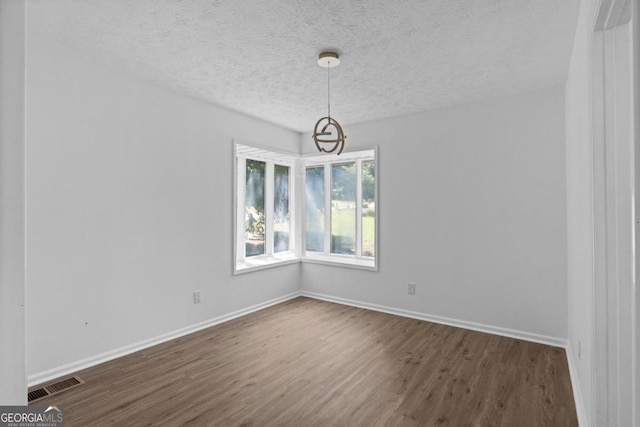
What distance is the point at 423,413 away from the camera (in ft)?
7.29

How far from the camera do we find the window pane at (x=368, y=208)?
194 inches

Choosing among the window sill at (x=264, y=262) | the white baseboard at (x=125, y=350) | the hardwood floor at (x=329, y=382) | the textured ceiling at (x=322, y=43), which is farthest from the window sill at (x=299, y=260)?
the textured ceiling at (x=322, y=43)

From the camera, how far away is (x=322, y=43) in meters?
2.50

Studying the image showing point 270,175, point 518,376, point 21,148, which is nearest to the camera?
point 21,148

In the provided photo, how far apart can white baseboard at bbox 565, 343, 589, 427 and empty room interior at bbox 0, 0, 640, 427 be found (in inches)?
1.2

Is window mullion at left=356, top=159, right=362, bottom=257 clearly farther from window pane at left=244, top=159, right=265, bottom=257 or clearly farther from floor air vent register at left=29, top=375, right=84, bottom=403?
floor air vent register at left=29, top=375, right=84, bottom=403

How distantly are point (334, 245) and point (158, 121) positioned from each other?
121 inches

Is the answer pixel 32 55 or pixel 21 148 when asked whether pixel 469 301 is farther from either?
pixel 32 55

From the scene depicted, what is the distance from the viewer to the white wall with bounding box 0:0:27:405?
99 cm

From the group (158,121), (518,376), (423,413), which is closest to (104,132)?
(158,121)

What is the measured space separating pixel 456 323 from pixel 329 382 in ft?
6.63

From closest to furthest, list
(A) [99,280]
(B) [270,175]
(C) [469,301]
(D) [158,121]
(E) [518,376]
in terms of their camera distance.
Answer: (E) [518,376] → (A) [99,280] → (D) [158,121] → (C) [469,301] → (B) [270,175]

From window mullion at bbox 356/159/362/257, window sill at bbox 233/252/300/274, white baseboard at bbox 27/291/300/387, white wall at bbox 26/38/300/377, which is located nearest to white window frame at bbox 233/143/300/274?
window sill at bbox 233/252/300/274

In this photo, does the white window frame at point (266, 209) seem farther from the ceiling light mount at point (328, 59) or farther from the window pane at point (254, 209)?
the ceiling light mount at point (328, 59)
